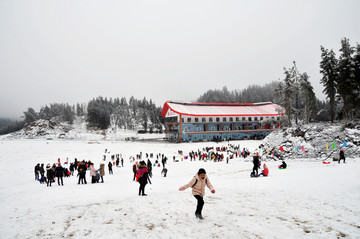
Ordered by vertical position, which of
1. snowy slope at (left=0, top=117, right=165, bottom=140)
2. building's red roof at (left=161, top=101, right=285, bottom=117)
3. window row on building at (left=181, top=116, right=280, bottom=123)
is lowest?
snowy slope at (left=0, top=117, right=165, bottom=140)

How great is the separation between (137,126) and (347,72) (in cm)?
10276

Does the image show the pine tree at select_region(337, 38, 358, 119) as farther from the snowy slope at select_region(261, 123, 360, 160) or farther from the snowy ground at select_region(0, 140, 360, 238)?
the snowy ground at select_region(0, 140, 360, 238)

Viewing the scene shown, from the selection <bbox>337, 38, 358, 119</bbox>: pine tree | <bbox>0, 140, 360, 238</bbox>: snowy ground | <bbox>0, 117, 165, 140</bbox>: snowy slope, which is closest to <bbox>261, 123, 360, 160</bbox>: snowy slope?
<bbox>337, 38, 358, 119</bbox>: pine tree

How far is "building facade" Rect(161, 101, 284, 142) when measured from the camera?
59.6 m

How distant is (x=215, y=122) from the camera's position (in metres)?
63.0

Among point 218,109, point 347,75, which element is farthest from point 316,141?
point 218,109

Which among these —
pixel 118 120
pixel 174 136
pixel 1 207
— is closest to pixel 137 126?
pixel 118 120

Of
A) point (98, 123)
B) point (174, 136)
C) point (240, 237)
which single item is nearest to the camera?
point (240, 237)

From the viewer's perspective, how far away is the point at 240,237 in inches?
193

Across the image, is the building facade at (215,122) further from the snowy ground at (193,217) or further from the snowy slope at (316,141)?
the snowy ground at (193,217)

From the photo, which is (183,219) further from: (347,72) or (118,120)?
(118,120)

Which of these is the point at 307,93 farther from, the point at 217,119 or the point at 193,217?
the point at 193,217

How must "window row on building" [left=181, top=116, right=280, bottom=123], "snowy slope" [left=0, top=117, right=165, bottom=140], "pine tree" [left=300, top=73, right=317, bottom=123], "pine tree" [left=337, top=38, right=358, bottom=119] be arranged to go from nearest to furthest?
"pine tree" [left=337, top=38, right=358, bottom=119], "pine tree" [left=300, top=73, right=317, bottom=123], "window row on building" [left=181, top=116, right=280, bottom=123], "snowy slope" [left=0, top=117, right=165, bottom=140]

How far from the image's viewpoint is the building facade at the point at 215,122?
5962 centimetres
